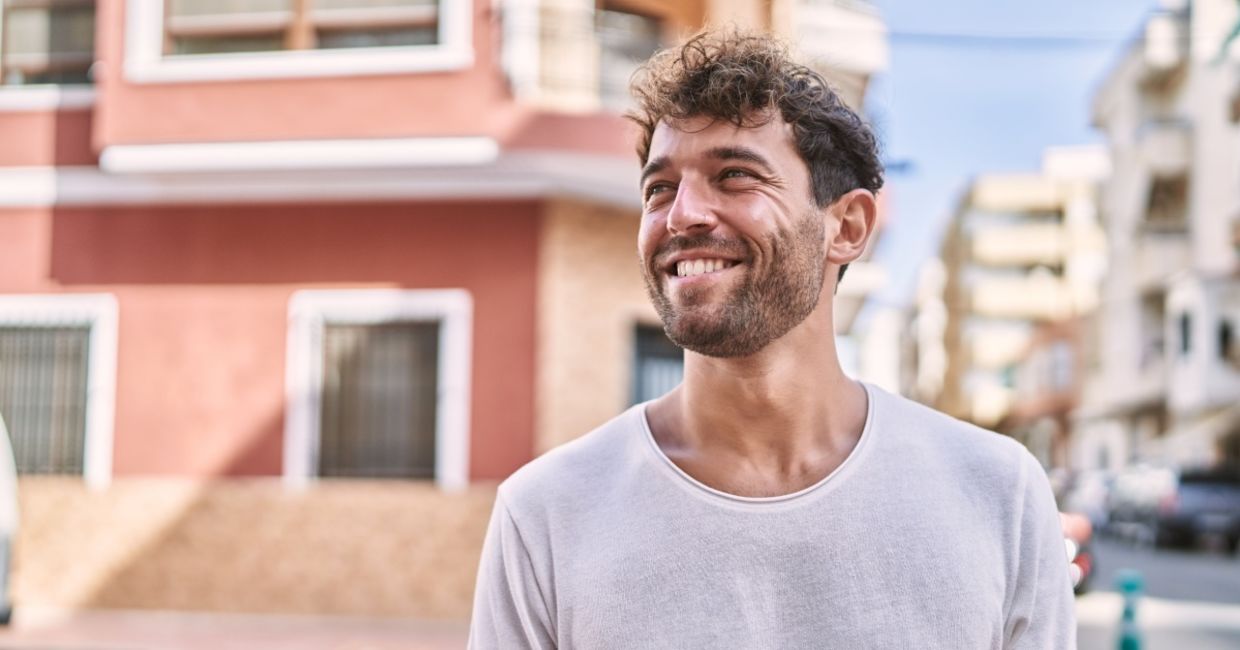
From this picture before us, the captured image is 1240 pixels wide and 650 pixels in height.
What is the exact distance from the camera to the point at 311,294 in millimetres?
12805

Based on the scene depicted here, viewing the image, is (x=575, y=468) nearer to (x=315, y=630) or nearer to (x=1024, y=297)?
(x=315, y=630)

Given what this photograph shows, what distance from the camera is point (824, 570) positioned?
2.04 meters

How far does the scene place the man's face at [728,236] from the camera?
6.89 ft

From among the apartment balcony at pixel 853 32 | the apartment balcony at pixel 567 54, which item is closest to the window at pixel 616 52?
the apartment balcony at pixel 567 54

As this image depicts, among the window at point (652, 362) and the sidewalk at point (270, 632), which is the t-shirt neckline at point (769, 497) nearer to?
the sidewalk at point (270, 632)

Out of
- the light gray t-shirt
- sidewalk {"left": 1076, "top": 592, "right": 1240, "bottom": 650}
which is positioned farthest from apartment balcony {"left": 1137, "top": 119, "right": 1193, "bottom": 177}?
the light gray t-shirt

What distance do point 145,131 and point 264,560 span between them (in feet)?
13.0

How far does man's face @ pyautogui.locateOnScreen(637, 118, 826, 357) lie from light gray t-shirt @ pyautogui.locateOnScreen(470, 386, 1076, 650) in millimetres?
224

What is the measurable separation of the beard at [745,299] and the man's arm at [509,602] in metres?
0.40

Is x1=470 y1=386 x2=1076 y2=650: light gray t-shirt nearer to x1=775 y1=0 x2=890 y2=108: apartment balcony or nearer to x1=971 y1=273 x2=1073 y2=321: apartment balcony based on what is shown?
x1=775 y1=0 x2=890 y2=108: apartment balcony

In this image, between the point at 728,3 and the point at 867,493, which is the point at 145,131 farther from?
the point at 867,493

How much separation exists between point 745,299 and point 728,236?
0.32 ft

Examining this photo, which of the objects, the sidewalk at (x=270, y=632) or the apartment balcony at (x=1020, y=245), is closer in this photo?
the sidewalk at (x=270, y=632)

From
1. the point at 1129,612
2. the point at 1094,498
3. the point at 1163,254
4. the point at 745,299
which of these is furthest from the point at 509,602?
the point at 1163,254
